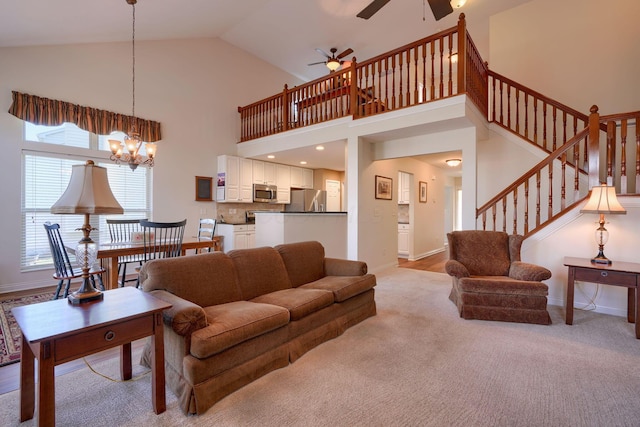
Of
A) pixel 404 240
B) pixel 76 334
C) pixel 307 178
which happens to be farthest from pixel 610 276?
pixel 307 178

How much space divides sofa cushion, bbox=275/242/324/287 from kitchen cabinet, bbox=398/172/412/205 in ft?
13.5

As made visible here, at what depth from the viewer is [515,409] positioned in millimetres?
1727

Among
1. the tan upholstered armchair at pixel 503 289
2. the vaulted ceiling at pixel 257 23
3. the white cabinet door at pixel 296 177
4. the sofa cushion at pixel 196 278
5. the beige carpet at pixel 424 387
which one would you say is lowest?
the beige carpet at pixel 424 387

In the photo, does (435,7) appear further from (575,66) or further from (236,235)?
(236,235)

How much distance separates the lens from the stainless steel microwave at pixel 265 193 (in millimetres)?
6730

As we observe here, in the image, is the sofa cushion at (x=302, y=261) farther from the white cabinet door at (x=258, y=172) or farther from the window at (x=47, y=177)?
the white cabinet door at (x=258, y=172)

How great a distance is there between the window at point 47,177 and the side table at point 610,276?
19.1 ft

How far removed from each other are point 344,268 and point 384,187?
9.42 feet

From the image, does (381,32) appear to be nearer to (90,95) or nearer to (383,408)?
(90,95)

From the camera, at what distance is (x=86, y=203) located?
68.5 inches

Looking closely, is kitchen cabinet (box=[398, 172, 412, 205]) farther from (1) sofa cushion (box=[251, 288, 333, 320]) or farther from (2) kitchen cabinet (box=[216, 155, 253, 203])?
(1) sofa cushion (box=[251, 288, 333, 320])

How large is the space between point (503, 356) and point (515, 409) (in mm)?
699

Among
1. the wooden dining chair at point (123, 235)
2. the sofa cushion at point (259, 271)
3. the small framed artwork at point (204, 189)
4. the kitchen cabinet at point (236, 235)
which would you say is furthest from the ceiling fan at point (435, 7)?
the kitchen cabinet at point (236, 235)

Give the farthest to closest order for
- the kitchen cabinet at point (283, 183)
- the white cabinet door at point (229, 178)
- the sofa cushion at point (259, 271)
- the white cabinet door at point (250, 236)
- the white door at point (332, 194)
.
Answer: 1. the white door at point (332, 194)
2. the kitchen cabinet at point (283, 183)
3. the white cabinet door at point (250, 236)
4. the white cabinet door at point (229, 178)
5. the sofa cushion at point (259, 271)
